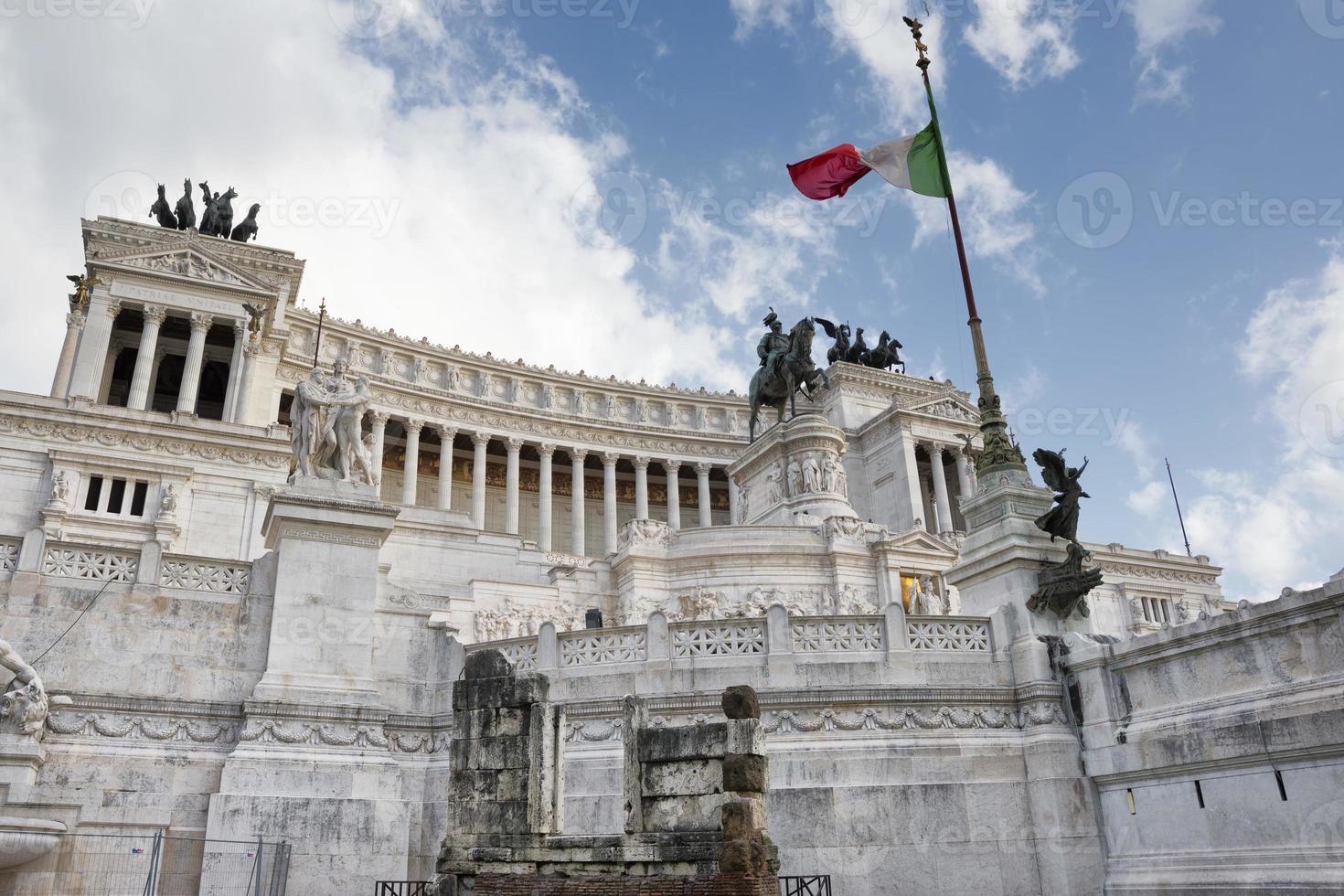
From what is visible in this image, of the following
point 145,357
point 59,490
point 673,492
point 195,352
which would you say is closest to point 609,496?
point 673,492

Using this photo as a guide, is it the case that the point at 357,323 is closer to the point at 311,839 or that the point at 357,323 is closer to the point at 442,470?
the point at 442,470

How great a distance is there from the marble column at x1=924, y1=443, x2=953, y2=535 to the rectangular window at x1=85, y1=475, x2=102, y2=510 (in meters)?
54.4

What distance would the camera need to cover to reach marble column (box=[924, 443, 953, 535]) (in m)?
76.4

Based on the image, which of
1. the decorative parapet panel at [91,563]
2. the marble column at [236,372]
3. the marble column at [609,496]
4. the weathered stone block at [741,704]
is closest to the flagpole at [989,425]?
the weathered stone block at [741,704]

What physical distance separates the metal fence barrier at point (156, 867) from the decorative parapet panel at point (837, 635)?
9.30 m

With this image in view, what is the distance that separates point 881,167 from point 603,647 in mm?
16367

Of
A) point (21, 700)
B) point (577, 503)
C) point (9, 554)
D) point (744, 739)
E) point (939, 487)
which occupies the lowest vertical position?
point (744, 739)

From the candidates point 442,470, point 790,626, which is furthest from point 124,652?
point 442,470

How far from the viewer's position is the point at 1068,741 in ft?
57.9

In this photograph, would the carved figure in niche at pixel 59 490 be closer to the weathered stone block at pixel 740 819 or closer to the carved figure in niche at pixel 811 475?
the carved figure in niche at pixel 811 475

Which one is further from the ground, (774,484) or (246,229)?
(246,229)

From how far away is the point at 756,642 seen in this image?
18453mm

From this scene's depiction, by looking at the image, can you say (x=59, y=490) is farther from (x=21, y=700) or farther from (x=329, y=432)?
(x=21, y=700)

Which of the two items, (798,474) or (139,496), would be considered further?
(798,474)
